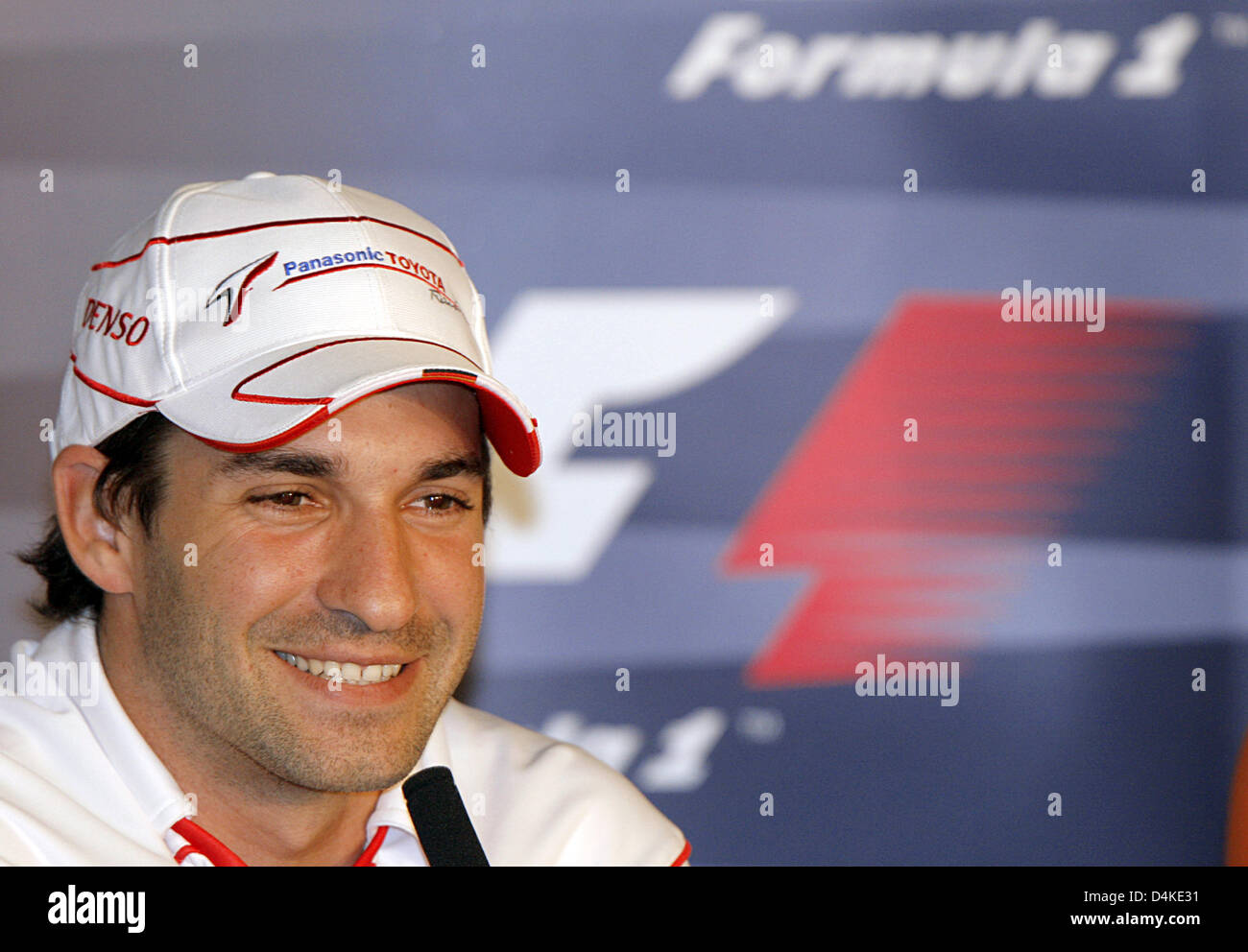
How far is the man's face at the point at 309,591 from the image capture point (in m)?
0.96

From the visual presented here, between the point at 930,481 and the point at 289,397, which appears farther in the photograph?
the point at 930,481

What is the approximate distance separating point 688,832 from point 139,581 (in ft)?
3.62

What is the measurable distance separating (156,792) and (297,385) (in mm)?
338

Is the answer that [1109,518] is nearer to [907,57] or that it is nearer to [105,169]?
[907,57]

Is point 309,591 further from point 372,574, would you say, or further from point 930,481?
point 930,481

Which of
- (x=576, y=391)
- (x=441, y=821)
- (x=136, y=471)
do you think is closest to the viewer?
(x=441, y=821)

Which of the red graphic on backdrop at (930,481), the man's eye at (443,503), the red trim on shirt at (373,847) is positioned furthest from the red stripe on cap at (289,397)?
the red graphic on backdrop at (930,481)

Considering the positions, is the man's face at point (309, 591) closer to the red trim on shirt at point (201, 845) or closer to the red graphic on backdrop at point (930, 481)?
the red trim on shirt at point (201, 845)

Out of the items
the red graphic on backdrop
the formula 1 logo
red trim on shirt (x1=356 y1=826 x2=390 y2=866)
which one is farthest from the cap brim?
the red graphic on backdrop

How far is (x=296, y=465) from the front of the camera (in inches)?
37.5

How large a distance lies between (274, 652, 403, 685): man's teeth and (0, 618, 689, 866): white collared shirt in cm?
11

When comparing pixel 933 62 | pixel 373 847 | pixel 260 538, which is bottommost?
pixel 373 847

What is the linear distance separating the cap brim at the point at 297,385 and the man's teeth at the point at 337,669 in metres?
0.18

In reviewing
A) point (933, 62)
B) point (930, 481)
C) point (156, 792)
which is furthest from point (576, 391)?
point (156, 792)
